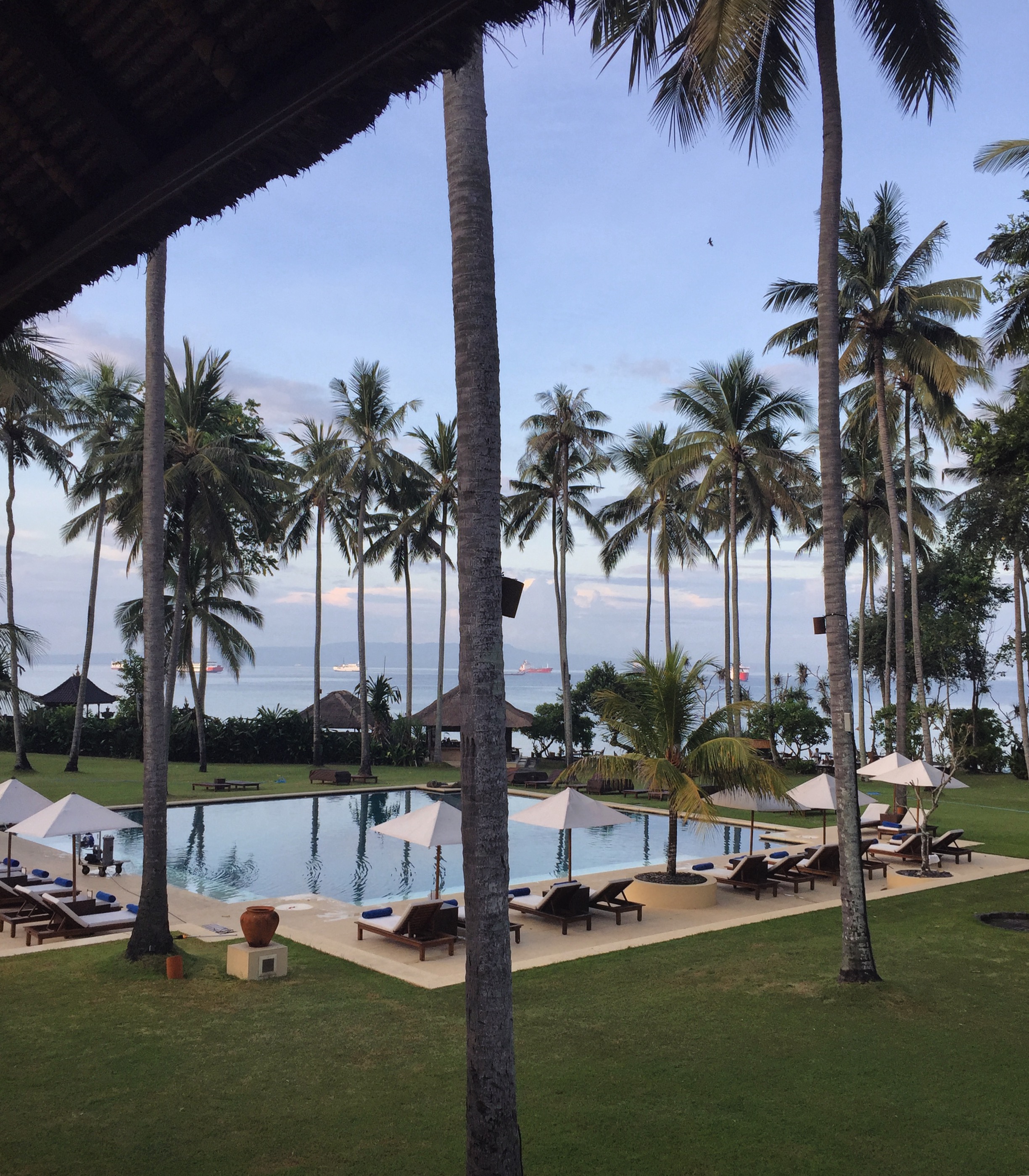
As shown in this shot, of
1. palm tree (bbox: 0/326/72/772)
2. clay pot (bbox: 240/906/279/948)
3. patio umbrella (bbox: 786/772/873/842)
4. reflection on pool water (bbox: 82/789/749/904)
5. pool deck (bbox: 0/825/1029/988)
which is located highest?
palm tree (bbox: 0/326/72/772)

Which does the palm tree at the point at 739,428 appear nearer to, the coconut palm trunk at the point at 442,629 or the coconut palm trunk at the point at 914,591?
the coconut palm trunk at the point at 914,591

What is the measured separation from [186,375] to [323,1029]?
23040mm

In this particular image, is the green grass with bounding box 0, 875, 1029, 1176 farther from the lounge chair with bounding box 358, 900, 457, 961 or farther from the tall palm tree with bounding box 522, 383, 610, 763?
the tall palm tree with bounding box 522, 383, 610, 763

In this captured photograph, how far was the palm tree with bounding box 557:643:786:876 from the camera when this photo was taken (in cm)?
1534

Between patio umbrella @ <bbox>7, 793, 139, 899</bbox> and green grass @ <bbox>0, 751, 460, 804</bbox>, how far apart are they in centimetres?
1101

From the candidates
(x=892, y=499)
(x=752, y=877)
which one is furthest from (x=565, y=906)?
(x=892, y=499)

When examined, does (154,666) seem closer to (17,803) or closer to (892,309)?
(17,803)

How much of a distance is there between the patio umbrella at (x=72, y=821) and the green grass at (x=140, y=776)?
36.1 feet

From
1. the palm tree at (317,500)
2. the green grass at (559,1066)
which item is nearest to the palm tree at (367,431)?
the palm tree at (317,500)

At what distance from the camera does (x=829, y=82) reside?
10625 millimetres

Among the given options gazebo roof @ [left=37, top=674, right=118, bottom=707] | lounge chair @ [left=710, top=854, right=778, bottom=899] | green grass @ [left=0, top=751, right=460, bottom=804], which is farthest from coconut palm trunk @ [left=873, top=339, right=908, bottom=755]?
gazebo roof @ [left=37, top=674, right=118, bottom=707]

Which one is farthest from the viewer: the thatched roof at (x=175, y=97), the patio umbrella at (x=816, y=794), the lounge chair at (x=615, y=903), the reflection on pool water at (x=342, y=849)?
the reflection on pool water at (x=342, y=849)

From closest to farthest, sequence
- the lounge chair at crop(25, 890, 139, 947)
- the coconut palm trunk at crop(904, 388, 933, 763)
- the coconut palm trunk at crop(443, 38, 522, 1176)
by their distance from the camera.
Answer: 1. the coconut palm trunk at crop(443, 38, 522, 1176)
2. the lounge chair at crop(25, 890, 139, 947)
3. the coconut palm trunk at crop(904, 388, 933, 763)

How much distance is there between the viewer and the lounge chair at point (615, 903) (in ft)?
47.4
